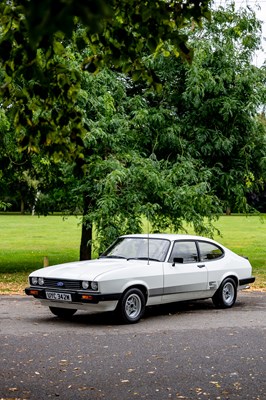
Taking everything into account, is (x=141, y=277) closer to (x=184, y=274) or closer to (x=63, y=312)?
(x=184, y=274)

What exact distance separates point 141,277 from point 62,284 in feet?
4.14

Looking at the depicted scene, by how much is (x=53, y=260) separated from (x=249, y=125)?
1122cm

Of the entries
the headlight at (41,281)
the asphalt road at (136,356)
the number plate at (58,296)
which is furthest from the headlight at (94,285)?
the headlight at (41,281)

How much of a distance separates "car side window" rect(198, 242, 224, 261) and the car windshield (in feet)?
2.85

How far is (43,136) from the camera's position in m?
6.43

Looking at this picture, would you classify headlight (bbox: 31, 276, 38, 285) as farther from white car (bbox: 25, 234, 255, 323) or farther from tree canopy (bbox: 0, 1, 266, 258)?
tree canopy (bbox: 0, 1, 266, 258)

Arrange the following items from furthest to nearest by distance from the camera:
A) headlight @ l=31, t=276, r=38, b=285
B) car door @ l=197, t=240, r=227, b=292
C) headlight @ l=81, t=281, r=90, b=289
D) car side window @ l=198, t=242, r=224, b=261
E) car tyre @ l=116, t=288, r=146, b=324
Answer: car side window @ l=198, t=242, r=224, b=261, car door @ l=197, t=240, r=227, b=292, headlight @ l=31, t=276, r=38, b=285, car tyre @ l=116, t=288, r=146, b=324, headlight @ l=81, t=281, r=90, b=289

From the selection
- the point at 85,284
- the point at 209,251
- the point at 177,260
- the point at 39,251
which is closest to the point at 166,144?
the point at 209,251

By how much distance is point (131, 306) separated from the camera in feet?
35.0

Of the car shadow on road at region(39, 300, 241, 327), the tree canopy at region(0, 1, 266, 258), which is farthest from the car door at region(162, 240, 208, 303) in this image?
the tree canopy at region(0, 1, 266, 258)

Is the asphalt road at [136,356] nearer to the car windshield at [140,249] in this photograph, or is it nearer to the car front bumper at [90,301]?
the car front bumper at [90,301]

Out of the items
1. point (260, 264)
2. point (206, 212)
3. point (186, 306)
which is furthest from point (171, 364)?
point (260, 264)

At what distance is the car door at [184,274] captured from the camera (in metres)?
11.3

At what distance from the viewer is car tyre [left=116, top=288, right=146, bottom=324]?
1042 centimetres
